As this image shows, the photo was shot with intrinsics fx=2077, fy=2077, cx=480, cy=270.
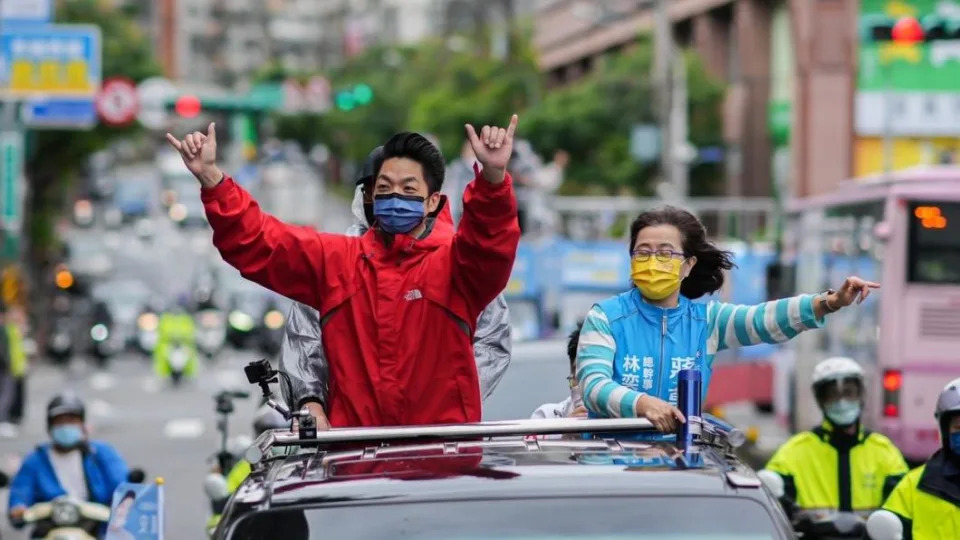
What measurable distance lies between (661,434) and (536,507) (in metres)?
1.14

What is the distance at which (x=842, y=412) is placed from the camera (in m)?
9.32

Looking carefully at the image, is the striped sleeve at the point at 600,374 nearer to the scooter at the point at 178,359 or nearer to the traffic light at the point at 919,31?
the traffic light at the point at 919,31

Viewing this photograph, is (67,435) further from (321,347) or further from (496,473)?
(496,473)

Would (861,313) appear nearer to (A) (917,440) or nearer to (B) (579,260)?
(A) (917,440)

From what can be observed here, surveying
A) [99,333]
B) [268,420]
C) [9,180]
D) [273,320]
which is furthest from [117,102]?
[268,420]

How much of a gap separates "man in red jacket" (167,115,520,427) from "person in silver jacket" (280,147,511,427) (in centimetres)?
13

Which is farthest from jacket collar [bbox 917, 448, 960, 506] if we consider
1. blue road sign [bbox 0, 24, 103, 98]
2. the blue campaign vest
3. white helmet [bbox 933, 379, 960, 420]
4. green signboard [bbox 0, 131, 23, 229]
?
green signboard [bbox 0, 131, 23, 229]

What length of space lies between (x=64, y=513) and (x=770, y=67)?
146 ft

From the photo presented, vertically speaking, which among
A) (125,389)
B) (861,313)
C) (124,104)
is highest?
(124,104)

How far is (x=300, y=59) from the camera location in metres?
196

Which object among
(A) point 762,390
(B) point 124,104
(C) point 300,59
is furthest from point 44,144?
(C) point 300,59

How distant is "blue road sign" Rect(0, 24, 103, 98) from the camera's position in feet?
99.2

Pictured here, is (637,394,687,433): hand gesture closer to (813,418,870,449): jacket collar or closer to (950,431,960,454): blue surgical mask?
(950,431,960,454): blue surgical mask

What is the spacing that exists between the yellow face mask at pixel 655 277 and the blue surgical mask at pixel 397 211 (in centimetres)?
66
